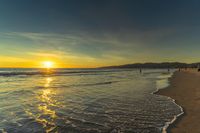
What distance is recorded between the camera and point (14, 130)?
723 centimetres

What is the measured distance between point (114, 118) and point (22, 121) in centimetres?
415

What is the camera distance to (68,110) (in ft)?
34.9

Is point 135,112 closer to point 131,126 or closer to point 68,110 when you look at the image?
point 131,126

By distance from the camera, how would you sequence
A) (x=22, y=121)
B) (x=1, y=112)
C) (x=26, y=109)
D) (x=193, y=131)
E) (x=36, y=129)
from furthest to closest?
1. (x=26, y=109)
2. (x=1, y=112)
3. (x=22, y=121)
4. (x=36, y=129)
5. (x=193, y=131)

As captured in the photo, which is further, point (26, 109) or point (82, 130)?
point (26, 109)

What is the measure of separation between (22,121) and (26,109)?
2572 mm

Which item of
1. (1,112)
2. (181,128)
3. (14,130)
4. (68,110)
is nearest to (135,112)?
(181,128)

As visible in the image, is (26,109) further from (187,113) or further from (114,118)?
(187,113)

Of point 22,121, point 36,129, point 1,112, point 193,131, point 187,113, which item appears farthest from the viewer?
point 1,112

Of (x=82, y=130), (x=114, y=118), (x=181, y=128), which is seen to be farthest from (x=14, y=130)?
(x=181, y=128)

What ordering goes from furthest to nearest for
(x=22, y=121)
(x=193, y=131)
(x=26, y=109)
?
(x=26, y=109) < (x=22, y=121) < (x=193, y=131)

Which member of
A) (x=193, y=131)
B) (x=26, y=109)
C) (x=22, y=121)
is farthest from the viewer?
(x=26, y=109)

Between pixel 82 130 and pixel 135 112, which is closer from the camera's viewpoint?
pixel 82 130

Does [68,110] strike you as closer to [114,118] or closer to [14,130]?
[114,118]
